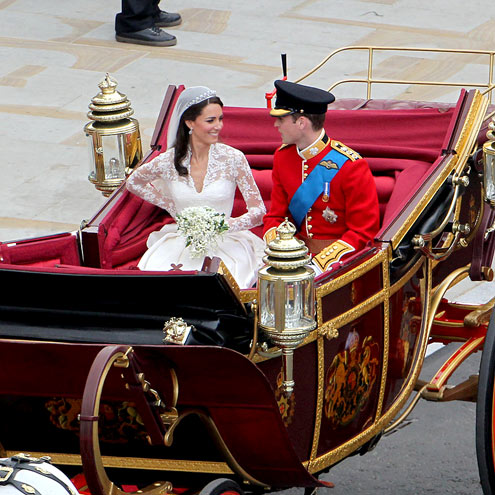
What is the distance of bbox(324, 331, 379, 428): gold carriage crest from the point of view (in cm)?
350

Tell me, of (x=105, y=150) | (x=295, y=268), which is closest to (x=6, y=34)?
(x=105, y=150)

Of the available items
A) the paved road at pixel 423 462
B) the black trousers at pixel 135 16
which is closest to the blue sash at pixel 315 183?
the paved road at pixel 423 462

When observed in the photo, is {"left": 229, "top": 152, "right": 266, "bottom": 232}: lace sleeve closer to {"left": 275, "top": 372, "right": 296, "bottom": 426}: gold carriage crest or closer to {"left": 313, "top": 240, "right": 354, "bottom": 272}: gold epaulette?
{"left": 313, "top": 240, "right": 354, "bottom": 272}: gold epaulette

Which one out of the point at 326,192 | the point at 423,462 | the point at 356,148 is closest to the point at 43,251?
the point at 326,192

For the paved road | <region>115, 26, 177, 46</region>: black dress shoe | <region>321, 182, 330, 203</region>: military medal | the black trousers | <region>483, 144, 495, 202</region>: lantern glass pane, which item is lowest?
the paved road

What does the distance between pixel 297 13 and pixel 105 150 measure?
19.3 feet

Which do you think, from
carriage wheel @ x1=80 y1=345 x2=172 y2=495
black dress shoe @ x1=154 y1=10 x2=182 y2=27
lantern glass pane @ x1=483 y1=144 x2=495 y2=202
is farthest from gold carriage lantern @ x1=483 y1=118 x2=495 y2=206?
black dress shoe @ x1=154 y1=10 x2=182 y2=27

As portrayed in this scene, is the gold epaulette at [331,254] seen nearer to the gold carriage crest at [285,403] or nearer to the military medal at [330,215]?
the military medal at [330,215]

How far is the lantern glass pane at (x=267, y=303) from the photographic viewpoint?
10.0ft

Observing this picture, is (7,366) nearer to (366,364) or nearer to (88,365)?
(88,365)

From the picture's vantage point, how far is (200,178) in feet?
14.5

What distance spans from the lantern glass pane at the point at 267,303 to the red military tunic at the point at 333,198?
90 centimetres

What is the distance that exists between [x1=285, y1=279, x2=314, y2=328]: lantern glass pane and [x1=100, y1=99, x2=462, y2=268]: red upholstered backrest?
111cm

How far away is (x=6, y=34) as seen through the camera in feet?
32.6
